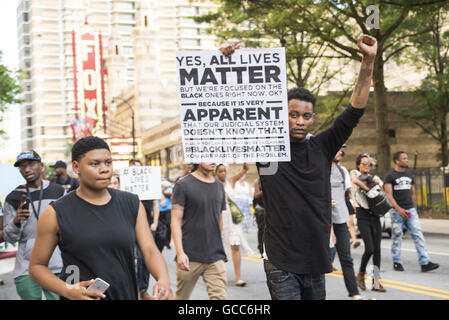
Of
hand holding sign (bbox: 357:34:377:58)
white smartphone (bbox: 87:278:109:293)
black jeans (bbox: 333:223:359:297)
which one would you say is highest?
hand holding sign (bbox: 357:34:377:58)

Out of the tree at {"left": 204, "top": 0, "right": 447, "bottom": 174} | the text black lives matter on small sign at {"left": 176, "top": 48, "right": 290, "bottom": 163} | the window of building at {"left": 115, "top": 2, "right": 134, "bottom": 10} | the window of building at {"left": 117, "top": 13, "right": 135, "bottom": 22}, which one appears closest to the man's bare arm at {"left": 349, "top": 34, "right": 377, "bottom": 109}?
the text black lives matter on small sign at {"left": 176, "top": 48, "right": 290, "bottom": 163}

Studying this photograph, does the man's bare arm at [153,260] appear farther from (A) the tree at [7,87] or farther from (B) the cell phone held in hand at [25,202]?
(A) the tree at [7,87]

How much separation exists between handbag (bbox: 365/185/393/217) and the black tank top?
19.6ft

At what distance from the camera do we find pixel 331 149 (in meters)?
4.30

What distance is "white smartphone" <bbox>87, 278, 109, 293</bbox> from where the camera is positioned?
337cm

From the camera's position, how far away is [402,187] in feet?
37.6

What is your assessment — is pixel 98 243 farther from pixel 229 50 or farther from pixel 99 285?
pixel 229 50

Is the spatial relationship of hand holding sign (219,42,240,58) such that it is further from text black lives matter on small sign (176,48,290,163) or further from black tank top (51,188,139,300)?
black tank top (51,188,139,300)

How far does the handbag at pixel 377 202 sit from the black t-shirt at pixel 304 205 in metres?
5.07

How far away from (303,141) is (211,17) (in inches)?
904

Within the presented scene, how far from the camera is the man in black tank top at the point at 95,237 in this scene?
11.9 feet

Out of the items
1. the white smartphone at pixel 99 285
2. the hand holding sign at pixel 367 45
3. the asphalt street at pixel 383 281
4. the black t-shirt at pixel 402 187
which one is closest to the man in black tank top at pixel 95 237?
the white smartphone at pixel 99 285

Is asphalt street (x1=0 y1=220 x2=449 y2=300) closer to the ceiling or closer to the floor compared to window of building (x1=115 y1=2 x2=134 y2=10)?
closer to the floor
